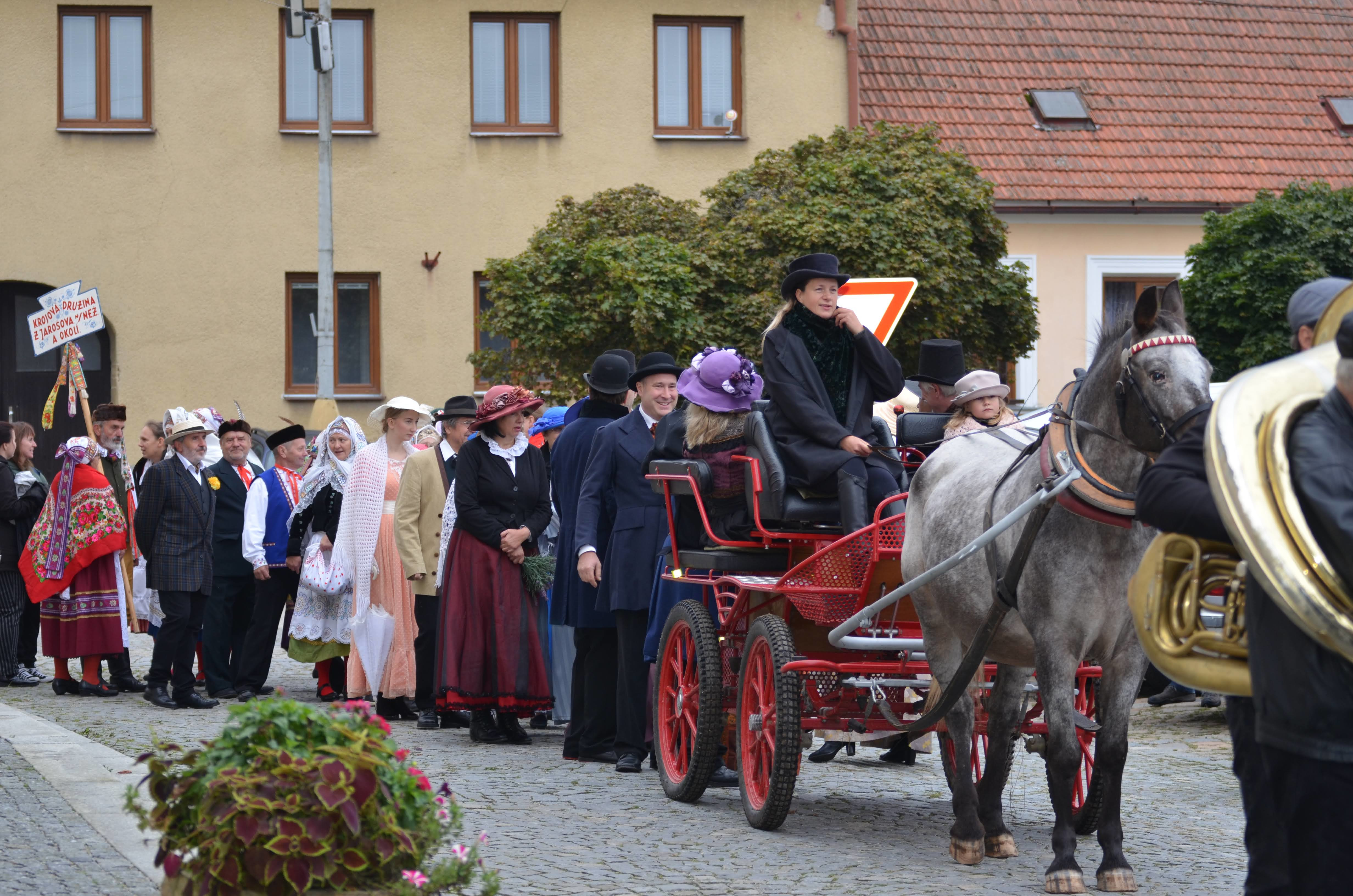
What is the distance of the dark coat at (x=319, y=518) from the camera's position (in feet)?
41.0

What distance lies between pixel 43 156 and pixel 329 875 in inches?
890

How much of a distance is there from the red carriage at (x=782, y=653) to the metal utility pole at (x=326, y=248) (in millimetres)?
15598

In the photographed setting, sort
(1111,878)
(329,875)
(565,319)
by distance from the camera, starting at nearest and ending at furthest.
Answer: (329,875) < (1111,878) < (565,319)

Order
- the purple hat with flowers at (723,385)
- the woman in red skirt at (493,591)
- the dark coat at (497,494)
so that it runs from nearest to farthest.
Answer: the purple hat with flowers at (723,385)
the woman in red skirt at (493,591)
the dark coat at (497,494)

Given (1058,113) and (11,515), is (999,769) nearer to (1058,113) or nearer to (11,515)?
(11,515)

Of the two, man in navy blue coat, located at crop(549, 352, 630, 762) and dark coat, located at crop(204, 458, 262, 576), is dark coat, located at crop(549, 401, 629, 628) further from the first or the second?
dark coat, located at crop(204, 458, 262, 576)

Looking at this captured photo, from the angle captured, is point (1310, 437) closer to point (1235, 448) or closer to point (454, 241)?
point (1235, 448)

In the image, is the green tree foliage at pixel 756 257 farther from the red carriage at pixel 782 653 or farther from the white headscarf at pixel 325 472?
the red carriage at pixel 782 653

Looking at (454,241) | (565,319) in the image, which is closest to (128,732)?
(565,319)

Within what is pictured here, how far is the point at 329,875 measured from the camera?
430 cm

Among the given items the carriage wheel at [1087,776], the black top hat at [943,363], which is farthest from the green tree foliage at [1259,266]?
the carriage wheel at [1087,776]

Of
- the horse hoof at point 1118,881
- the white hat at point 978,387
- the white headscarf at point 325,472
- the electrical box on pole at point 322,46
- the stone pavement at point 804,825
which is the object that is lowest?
the stone pavement at point 804,825

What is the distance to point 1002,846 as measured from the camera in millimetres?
6949

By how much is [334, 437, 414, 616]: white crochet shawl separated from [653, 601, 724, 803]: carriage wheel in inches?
136
